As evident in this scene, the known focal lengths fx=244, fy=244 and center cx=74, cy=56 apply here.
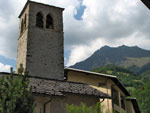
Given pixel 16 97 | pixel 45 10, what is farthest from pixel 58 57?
pixel 16 97

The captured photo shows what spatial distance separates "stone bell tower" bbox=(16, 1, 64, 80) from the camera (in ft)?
70.7

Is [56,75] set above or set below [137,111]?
above

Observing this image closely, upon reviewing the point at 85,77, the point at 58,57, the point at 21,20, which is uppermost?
the point at 21,20

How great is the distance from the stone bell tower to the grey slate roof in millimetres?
5763

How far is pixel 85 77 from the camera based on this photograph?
22.5 meters

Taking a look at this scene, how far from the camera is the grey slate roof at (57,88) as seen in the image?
518 inches

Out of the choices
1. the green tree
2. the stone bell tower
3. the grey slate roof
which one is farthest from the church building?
the green tree

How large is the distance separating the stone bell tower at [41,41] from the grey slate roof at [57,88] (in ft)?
18.9

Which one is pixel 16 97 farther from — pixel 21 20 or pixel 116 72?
pixel 116 72

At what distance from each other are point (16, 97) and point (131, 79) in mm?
131776

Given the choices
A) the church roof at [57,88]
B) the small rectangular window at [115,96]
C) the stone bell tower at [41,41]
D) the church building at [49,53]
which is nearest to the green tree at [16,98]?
the church roof at [57,88]

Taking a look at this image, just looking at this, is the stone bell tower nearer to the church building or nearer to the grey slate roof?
the church building

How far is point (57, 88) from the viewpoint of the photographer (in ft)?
47.1

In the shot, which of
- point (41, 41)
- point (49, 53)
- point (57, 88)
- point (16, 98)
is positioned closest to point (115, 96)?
point (49, 53)
